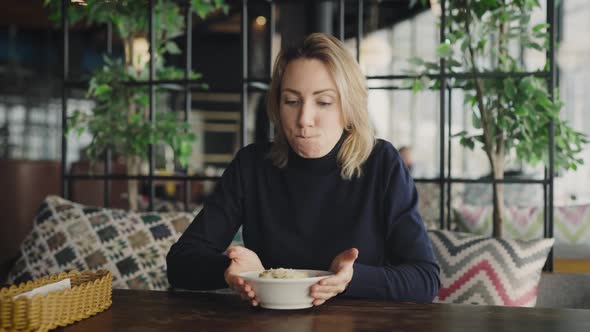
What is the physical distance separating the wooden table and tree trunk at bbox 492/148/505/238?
1.23 m

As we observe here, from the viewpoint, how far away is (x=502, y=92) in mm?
2551

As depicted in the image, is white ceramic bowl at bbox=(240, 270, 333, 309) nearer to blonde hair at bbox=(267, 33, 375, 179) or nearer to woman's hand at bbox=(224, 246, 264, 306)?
woman's hand at bbox=(224, 246, 264, 306)

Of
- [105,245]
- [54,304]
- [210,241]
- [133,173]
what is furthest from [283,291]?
[133,173]

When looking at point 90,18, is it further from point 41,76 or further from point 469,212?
point 41,76

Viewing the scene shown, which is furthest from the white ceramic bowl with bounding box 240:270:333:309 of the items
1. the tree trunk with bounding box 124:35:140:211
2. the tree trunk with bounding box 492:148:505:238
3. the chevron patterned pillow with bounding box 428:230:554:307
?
the tree trunk with bounding box 124:35:140:211

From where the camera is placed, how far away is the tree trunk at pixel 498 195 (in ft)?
8.37

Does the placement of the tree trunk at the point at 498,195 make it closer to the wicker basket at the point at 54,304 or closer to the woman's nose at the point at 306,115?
the woman's nose at the point at 306,115

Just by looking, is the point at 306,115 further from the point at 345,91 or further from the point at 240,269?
the point at 240,269

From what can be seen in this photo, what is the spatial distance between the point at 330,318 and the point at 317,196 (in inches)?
21.0

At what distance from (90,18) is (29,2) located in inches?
227

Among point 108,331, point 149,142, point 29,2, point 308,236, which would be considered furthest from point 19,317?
point 29,2

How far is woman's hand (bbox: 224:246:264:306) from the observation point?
4.38ft

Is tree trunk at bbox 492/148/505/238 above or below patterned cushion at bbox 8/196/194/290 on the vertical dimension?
above

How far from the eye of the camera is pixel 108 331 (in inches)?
46.8
